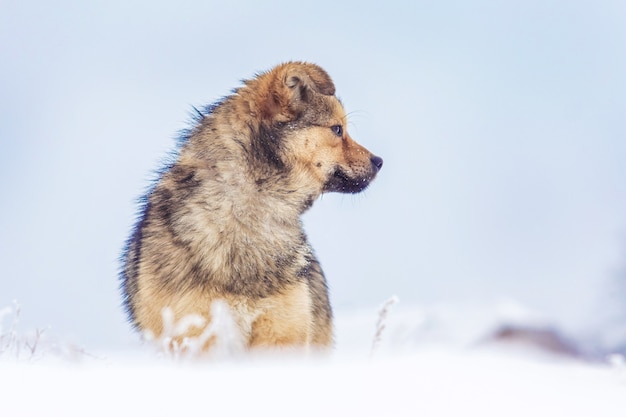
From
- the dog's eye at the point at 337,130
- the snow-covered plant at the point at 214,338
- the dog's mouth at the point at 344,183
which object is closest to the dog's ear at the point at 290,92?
the dog's eye at the point at 337,130

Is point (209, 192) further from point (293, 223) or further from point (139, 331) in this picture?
point (139, 331)

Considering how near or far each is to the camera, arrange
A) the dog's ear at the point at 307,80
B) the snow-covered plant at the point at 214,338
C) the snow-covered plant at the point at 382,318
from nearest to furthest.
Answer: the snow-covered plant at the point at 214,338, the snow-covered plant at the point at 382,318, the dog's ear at the point at 307,80

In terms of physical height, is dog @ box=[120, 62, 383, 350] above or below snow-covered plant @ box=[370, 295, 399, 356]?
above

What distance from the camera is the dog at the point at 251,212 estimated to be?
605cm

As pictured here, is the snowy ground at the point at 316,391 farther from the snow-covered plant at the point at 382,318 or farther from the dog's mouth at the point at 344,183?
the dog's mouth at the point at 344,183

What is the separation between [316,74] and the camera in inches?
289

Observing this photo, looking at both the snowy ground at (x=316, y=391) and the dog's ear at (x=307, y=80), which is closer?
the snowy ground at (x=316, y=391)

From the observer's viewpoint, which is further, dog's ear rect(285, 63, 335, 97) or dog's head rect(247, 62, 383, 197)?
dog's ear rect(285, 63, 335, 97)

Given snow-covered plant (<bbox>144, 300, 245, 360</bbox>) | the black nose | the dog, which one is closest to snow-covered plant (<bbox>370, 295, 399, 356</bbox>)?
the dog

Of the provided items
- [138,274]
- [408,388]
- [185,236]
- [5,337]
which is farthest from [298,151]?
[408,388]

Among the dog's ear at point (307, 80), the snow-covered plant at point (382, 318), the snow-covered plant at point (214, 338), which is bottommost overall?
the snow-covered plant at point (214, 338)

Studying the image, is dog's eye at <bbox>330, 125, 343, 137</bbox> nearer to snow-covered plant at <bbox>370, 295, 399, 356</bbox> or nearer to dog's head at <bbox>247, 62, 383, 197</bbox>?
dog's head at <bbox>247, 62, 383, 197</bbox>

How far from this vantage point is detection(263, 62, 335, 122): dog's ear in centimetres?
701

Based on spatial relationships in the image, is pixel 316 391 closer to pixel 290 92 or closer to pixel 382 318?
pixel 382 318
